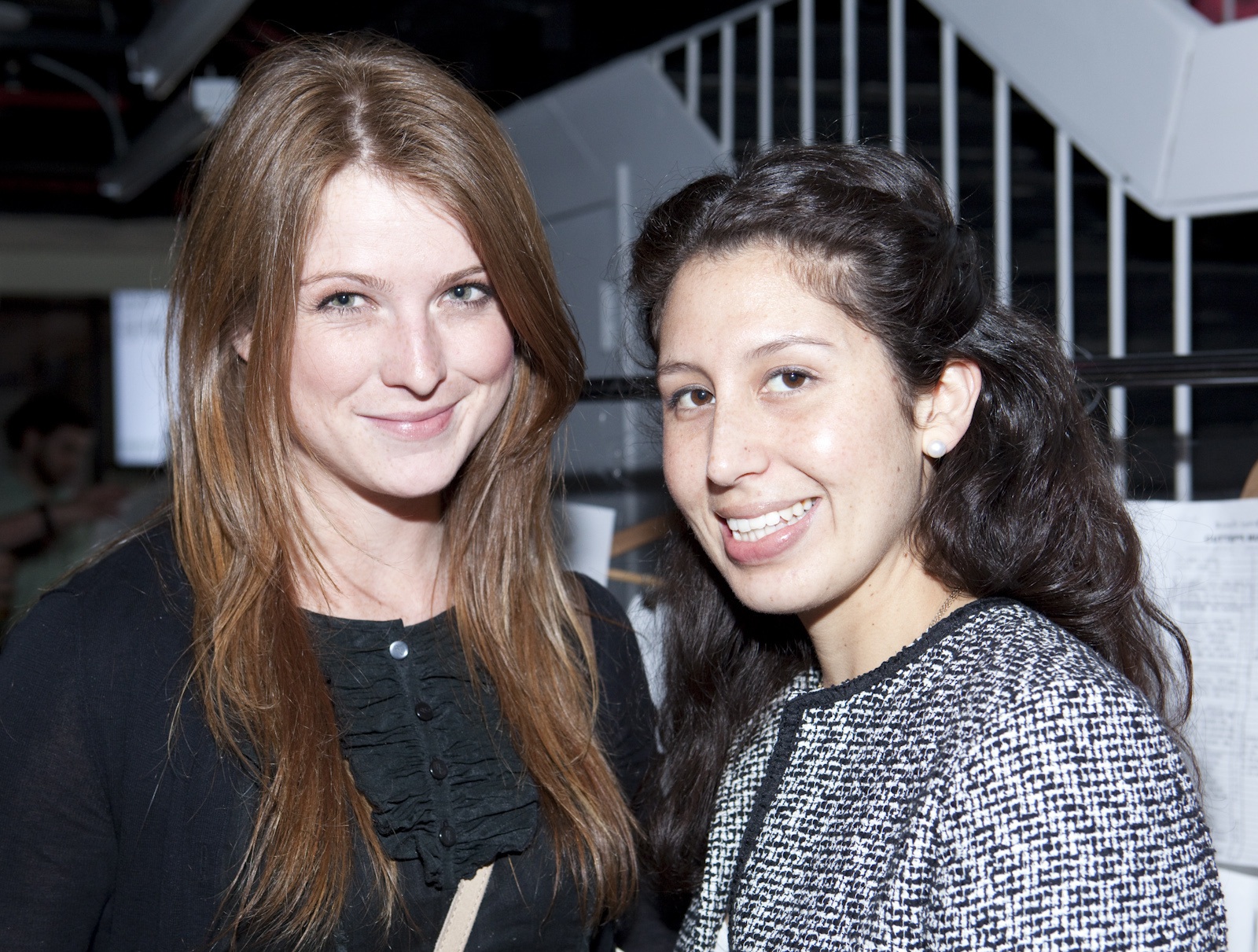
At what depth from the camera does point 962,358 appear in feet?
4.60

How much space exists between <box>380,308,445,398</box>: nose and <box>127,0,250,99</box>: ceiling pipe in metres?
2.12

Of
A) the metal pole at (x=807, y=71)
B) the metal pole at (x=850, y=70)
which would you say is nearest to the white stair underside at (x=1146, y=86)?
the metal pole at (x=850, y=70)

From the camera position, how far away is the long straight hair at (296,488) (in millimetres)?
1454

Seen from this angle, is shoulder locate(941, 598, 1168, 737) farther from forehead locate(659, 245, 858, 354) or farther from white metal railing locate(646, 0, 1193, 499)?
white metal railing locate(646, 0, 1193, 499)

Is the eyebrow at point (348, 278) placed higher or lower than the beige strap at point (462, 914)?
higher

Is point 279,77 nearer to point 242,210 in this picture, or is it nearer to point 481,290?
point 242,210

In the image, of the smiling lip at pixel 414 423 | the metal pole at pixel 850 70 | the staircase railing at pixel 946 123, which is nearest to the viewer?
the smiling lip at pixel 414 423

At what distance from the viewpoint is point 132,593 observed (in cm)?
152

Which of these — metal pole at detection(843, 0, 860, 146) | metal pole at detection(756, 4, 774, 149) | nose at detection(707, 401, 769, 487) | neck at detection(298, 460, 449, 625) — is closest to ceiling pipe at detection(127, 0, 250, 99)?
metal pole at detection(756, 4, 774, 149)

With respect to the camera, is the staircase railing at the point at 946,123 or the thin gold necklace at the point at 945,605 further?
the staircase railing at the point at 946,123

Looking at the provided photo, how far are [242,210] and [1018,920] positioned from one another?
1.23 meters

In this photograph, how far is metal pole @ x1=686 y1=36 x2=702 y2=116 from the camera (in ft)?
13.8

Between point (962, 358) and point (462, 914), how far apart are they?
963 millimetres

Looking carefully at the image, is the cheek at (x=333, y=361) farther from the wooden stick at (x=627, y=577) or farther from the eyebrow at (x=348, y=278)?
the wooden stick at (x=627, y=577)
